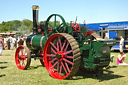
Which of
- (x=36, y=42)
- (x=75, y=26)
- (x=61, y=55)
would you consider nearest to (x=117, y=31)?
(x=36, y=42)

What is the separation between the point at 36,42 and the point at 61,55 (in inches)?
81.4

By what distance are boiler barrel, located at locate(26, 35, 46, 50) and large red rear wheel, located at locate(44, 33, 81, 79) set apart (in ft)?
2.67

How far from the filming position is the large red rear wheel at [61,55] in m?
4.88

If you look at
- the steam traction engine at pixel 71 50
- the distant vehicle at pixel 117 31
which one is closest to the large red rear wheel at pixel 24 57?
the steam traction engine at pixel 71 50

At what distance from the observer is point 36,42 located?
23.0 ft

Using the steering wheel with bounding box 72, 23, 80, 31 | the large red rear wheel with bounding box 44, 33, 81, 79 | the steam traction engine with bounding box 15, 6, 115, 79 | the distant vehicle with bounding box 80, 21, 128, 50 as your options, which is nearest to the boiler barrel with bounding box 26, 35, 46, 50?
the steam traction engine with bounding box 15, 6, 115, 79

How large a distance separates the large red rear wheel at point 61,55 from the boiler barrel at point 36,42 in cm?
81

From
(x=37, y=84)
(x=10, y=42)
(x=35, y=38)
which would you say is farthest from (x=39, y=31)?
(x=10, y=42)

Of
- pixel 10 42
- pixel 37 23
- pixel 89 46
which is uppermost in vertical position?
pixel 37 23

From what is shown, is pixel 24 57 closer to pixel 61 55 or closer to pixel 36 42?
pixel 36 42

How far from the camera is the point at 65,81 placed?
5.07m

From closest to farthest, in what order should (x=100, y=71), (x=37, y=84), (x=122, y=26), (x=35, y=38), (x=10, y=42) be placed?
1. (x=37, y=84)
2. (x=100, y=71)
3. (x=35, y=38)
4. (x=122, y=26)
5. (x=10, y=42)

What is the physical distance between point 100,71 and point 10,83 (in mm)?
2894

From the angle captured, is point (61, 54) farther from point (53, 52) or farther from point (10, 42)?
point (10, 42)
